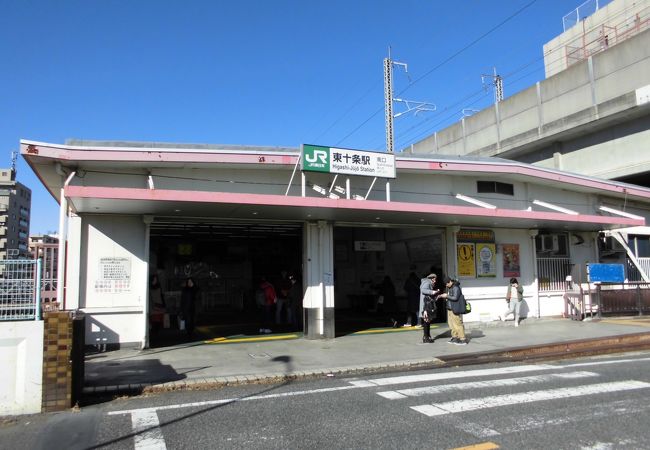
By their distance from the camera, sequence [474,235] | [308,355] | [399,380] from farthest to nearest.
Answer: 1. [474,235]
2. [308,355]
3. [399,380]

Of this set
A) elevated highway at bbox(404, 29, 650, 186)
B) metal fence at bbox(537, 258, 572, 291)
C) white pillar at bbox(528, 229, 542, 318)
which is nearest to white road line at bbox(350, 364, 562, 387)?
white pillar at bbox(528, 229, 542, 318)

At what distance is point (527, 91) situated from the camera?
29.2 meters

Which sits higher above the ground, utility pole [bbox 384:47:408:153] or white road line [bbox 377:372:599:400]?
→ utility pole [bbox 384:47:408:153]

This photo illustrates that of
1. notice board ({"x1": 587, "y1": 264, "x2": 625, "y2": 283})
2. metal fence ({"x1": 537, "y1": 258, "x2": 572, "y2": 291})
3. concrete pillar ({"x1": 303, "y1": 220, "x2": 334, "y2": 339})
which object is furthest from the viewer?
metal fence ({"x1": 537, "y1": 258, "x2": 572, "y2": 291})

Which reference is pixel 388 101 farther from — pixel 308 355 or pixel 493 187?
pixel 308 355

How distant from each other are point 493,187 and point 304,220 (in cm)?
678

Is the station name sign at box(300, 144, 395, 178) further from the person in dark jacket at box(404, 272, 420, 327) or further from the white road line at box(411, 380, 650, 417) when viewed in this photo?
the white road line at box(411, 380, 650, 417)

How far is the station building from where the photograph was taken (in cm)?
1156

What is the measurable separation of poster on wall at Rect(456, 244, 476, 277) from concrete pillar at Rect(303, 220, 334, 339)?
463 centimetres

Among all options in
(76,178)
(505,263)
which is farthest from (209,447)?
(505,263)

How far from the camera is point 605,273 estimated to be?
1725 centimetres

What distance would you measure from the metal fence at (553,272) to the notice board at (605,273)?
1.05 metres

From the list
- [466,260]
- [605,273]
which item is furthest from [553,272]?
[466,260]

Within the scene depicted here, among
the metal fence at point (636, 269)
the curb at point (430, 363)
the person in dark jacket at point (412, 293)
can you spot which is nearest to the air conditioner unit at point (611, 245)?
the metal fence at point (636, 269)
